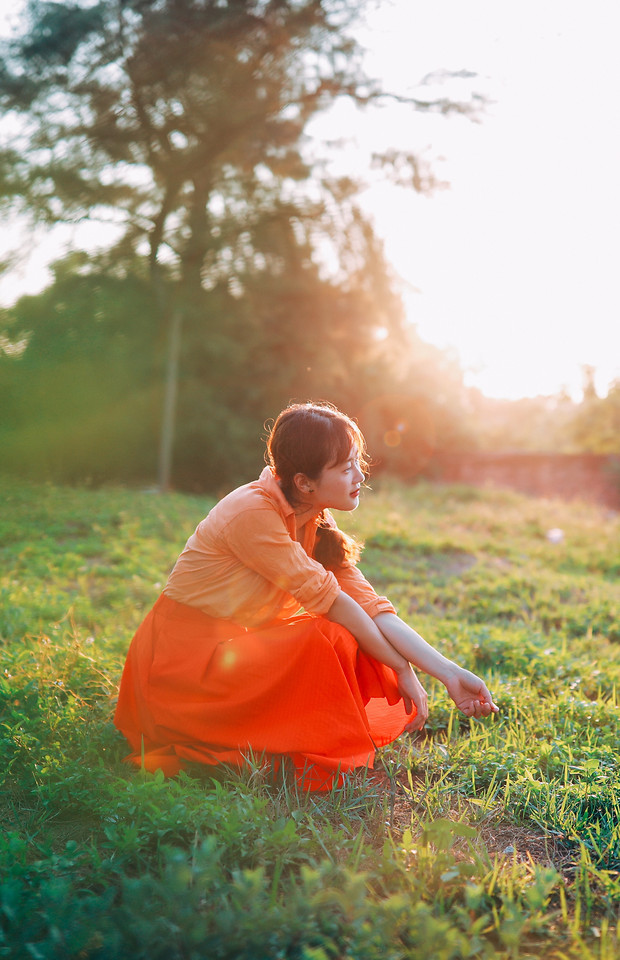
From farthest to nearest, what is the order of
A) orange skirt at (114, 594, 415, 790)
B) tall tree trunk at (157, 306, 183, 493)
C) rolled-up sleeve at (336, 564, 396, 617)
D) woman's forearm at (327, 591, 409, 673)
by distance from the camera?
tall tree trunk at (157, 306, 183, 493) < rolled-up sleeve at (336, 564, 396, 617) < woman's forearm at (327, 591, 409, 673) < orange skirt at (114, 594, 415, 790)

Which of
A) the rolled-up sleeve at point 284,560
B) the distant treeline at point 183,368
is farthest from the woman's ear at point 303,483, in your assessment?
the distant treeline at point 183,368

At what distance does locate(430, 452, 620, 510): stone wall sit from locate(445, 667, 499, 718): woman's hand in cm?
1408

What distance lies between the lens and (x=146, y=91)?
10.0 meters

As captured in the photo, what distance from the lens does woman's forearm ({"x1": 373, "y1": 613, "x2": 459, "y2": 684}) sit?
85.8 inches

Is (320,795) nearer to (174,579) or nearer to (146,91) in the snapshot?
(174,579)

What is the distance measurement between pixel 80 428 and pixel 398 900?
9.92 metres

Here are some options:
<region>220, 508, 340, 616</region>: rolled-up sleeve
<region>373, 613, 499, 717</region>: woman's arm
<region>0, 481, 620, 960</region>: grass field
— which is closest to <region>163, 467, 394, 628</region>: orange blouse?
<region>220, 508, 340, 616</region>: rolled-up sleeve

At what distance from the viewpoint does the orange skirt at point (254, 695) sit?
2.11 m

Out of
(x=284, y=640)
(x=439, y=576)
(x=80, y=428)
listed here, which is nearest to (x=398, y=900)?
(x=284, y=640)

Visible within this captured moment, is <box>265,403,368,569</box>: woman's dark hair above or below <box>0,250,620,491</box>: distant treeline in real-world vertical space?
below

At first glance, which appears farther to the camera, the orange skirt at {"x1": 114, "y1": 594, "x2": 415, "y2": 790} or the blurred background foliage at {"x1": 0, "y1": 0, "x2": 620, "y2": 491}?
the blurred background foliage at {"x1": 0, "y1": 0, "x2": 620, "y2": 491}

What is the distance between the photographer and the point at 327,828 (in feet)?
6.00

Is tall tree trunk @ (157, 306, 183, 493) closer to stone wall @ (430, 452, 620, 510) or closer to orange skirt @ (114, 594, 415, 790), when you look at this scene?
stone wall @ (430, 452, 620, 510)

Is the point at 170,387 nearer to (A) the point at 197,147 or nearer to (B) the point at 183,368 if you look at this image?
(B) the point at 183,368
